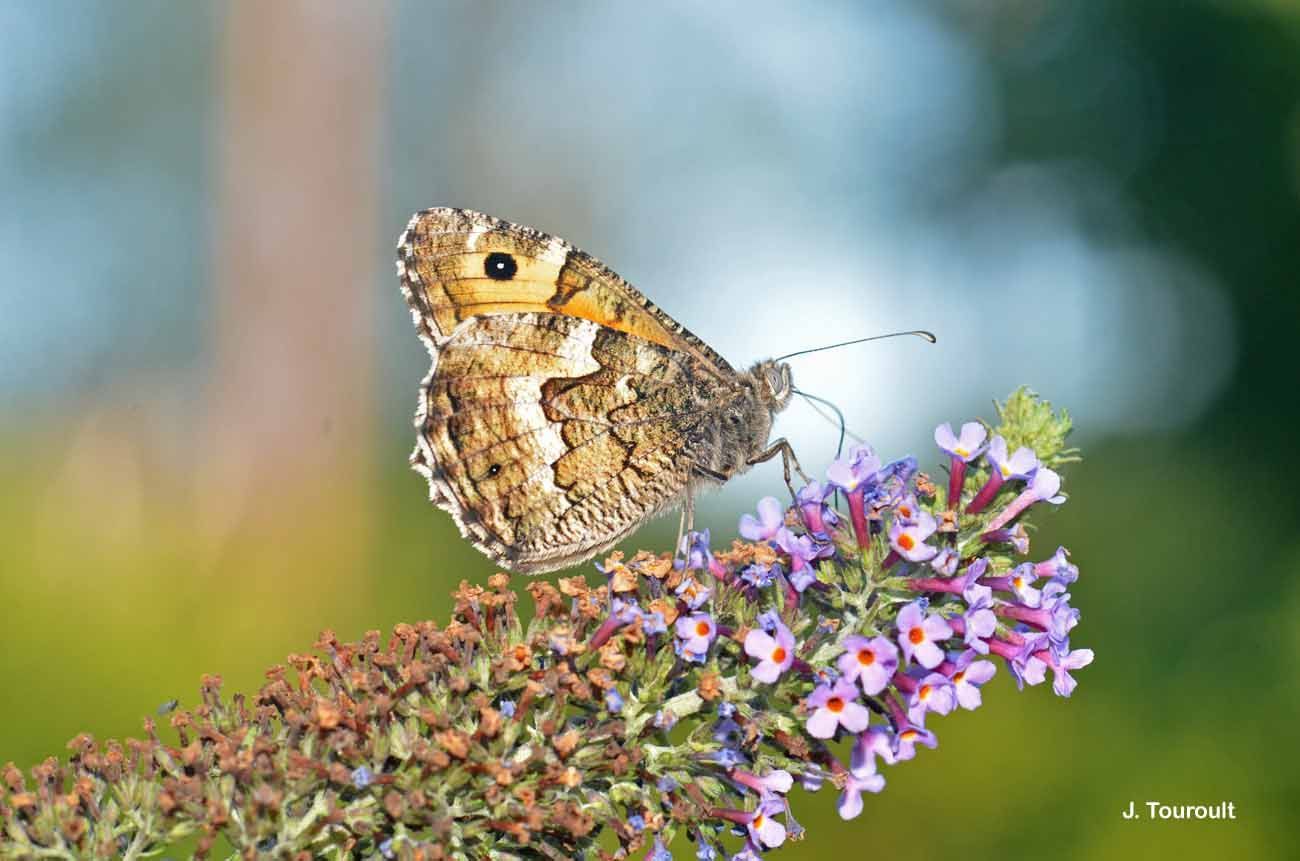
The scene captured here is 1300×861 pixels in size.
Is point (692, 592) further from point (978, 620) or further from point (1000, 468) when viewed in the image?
point (1000, 468)

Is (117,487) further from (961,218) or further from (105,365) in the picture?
(961,218)

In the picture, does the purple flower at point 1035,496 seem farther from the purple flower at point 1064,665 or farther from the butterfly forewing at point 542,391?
the butterfly forewing at point 542,391

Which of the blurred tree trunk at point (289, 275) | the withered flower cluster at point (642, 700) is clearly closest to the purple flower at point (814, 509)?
the withered flower cluster at point (642, 700)

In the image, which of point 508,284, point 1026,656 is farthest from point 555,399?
point 1026,656

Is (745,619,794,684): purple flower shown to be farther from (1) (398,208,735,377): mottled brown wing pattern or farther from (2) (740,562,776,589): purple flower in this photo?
(1) (398,208,735,377): mottled brown wing pattern

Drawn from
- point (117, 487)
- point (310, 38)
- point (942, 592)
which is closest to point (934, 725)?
point (942, 592)

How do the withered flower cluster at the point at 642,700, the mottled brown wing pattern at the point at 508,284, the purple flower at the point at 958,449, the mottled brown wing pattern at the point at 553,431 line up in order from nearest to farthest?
1. the withered flower cluster at the point at 642,700
2. the purple flower at the point at 958,449
3. the mottled brown wing pattern at the point at 553,431
4. the mottled brown wing pattern at the point at 508,284

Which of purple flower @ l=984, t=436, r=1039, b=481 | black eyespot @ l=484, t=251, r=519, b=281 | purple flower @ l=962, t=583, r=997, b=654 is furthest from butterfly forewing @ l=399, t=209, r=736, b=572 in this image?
purple flower @ l=962, t=583, r=997, b=654
